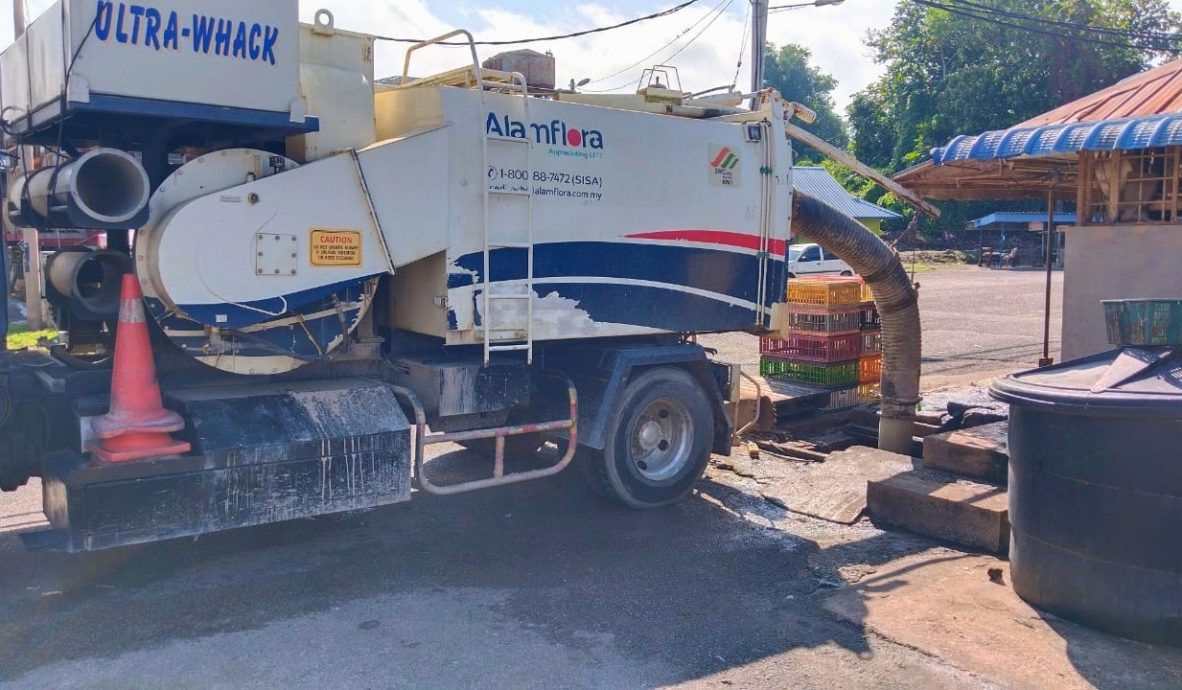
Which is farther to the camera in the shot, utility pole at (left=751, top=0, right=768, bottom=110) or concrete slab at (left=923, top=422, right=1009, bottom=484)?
utility pole at (left=751, top=0, right=768, bottom=110)

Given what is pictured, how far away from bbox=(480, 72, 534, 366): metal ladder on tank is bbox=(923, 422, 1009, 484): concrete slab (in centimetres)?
322

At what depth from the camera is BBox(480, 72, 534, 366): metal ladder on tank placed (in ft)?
20.4

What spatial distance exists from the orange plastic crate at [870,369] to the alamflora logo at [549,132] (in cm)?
528

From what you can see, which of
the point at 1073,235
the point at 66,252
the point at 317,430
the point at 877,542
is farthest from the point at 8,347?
the point at 1073,235

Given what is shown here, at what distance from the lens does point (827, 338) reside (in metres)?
10.5

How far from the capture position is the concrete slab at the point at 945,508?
639cm

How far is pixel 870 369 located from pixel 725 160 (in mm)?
4490

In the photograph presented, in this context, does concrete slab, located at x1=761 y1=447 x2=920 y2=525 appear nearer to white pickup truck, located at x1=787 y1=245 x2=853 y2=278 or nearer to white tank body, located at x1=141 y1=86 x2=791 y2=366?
white tank body, located at x1=141 y1=86 x2=791 y2=366

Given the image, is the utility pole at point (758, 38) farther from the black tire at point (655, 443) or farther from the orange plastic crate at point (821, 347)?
the black tire at point (655, 443)

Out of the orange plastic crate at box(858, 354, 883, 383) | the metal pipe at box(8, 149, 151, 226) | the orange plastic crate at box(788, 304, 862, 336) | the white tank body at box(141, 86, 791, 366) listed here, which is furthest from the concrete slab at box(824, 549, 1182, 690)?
the orange plastic crate at box(858, 354, 883, 383)

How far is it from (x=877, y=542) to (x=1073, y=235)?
404 cm

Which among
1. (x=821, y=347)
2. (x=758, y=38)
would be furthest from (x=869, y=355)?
(x=758, y=38)

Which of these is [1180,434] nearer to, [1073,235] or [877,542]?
[877,542]

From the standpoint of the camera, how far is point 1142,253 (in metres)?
8.48
